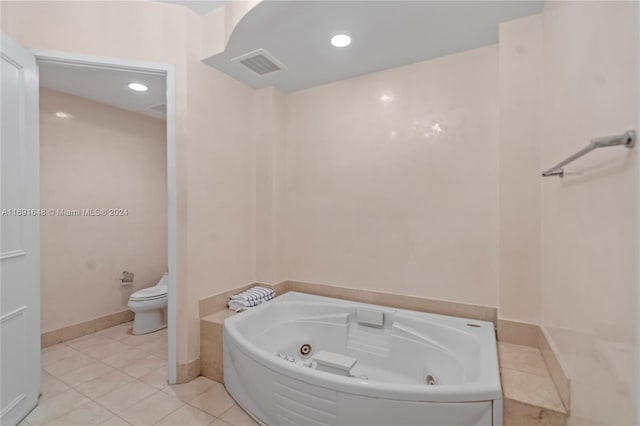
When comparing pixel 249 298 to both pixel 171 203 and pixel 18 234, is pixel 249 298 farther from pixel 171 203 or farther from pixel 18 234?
pixel 18 234

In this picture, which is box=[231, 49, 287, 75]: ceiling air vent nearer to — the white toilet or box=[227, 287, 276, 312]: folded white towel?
box=[227, 287, 276, 312]: folded white towel

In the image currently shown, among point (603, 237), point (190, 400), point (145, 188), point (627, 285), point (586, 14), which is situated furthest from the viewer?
point (145, 188)

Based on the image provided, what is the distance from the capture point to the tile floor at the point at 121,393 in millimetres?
1770

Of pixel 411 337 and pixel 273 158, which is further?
pixel 273 158

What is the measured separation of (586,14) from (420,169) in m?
1.24

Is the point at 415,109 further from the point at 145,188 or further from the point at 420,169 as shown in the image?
the point at 145,188

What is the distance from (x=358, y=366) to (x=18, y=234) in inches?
87.5

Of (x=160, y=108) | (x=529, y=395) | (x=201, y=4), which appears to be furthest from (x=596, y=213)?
(x=160, y=108)

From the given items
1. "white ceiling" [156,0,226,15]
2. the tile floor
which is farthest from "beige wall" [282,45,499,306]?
the tile floor

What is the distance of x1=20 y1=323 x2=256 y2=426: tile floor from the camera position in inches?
69.7

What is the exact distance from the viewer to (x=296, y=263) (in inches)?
110

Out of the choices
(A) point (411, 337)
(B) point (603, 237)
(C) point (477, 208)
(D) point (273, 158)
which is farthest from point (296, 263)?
(B) point (603, 237)

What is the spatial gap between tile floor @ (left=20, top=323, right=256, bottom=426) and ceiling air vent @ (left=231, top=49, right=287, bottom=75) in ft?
7.63

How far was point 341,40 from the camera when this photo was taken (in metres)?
1.98
